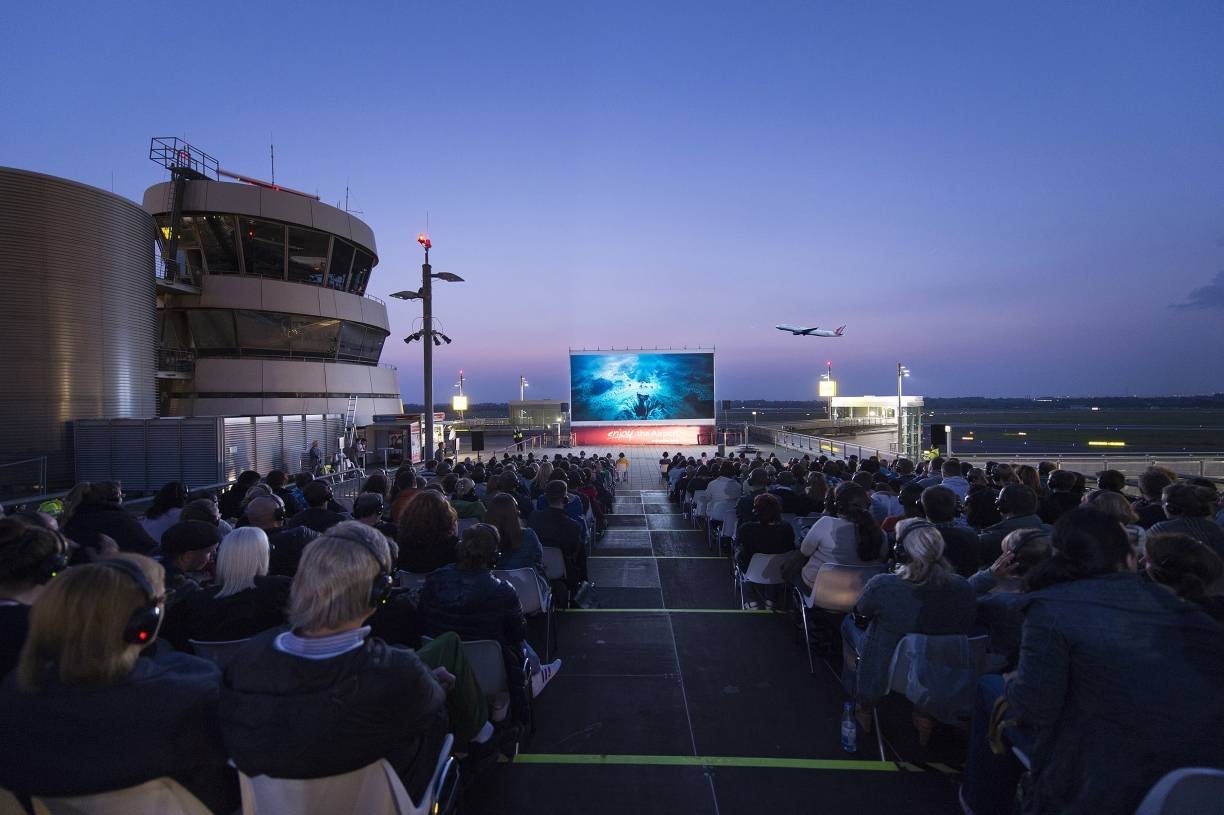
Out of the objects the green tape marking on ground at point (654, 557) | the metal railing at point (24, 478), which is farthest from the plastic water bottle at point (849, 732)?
the metal railing at point (24, 478)

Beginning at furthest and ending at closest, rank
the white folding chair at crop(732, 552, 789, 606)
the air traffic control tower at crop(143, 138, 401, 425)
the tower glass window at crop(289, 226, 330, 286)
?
the tower glass window at crop(289, 226, 330, 286)
the air traffic control tower at crop(143, 138, 401, 425)
the white folding chair at crop(732, 552, 789, 606)

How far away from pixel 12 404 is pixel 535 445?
74.8 feet

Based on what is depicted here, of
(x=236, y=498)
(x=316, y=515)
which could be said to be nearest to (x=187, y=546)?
(x=316, y=515)

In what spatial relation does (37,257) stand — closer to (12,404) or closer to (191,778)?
(12,404)

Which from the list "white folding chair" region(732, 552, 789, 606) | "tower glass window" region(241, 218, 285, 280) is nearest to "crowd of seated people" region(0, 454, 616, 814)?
"white folding chair" region(732, 552, 789, 606)

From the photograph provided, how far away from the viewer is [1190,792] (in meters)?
1.92

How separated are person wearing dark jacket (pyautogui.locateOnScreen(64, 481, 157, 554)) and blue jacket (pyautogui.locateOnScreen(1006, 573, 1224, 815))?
20.4 ft

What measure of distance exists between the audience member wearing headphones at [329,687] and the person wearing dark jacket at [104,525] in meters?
3.91

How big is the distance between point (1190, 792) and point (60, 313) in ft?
78.0

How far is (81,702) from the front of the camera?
183 cm

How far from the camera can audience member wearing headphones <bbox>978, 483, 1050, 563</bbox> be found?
5.08 metres

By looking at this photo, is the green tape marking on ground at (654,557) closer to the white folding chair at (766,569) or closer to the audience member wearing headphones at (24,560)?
the white folding chair at (766,569)

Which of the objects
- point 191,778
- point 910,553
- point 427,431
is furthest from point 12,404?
point 910,553

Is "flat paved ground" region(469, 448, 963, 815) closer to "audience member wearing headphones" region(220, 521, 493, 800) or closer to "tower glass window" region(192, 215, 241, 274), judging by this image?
"audience member wearing headphones" region(220, 521, 493, 800)
